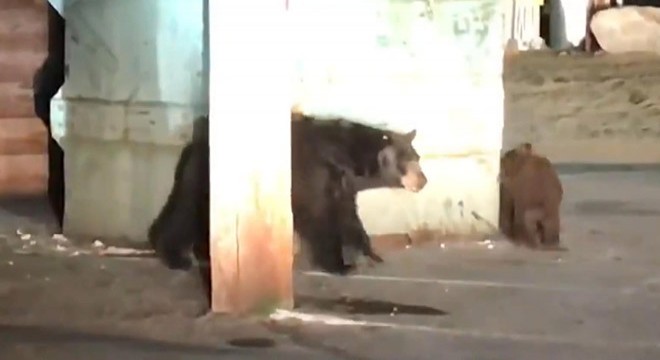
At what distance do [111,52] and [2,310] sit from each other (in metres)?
0.92

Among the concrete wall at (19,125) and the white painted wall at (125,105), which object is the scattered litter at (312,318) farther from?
the concrete wall at (19,125)

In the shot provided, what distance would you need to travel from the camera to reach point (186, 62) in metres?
2.96

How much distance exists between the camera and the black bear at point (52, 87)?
3.92 metres

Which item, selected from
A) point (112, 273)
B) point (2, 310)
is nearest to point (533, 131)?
point (112, 273)

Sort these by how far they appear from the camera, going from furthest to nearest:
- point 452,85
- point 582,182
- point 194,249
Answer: point 582,182, point 452,85, point 194,249

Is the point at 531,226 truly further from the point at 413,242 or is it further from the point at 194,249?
the point at 194,249

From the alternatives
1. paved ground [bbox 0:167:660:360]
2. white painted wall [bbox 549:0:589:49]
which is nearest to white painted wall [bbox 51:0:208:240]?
paved ground [bbox 0:167:660:360]

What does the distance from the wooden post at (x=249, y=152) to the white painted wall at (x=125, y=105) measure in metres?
0.65

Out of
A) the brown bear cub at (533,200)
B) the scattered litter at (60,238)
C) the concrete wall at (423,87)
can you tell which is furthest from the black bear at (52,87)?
the brown bear cub at (533,200)

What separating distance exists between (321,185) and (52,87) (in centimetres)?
159

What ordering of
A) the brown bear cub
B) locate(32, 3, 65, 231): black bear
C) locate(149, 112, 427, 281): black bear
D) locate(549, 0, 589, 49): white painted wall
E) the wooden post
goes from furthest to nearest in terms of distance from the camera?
1. locate(549, 0, 589, 49): white painted wall
2. locate(32, 3, 65, 231): black bear
3. the brown bear cub
4. locate(149, 112, 427, 281): black bear
5. the wooden post

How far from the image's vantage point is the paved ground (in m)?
2.16

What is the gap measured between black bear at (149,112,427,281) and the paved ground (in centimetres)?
9

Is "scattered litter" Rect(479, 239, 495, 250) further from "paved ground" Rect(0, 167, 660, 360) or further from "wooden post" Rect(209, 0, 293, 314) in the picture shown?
"wooden post" Rect(209, 0, 293, 314)
